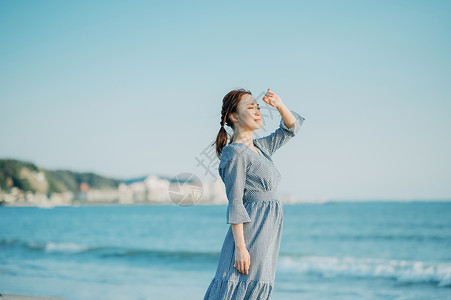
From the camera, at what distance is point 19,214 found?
33656 mm

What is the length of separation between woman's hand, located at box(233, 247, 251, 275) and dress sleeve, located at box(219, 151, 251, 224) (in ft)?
0.37

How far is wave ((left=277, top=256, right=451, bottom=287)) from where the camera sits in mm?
8932

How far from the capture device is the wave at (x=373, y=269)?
8.93m

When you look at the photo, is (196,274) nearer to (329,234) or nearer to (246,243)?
(246,243)

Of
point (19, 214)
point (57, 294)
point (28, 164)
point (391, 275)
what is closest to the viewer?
point (57, 294)

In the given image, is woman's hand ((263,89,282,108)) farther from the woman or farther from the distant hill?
the distant hill

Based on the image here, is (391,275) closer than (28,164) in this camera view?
Yes

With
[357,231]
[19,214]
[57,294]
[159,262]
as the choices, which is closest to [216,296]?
[57,294]

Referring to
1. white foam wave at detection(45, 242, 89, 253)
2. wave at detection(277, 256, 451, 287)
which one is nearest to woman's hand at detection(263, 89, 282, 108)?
wave at detection(277, 256, 451, 287)

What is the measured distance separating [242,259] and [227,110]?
2.02 feet

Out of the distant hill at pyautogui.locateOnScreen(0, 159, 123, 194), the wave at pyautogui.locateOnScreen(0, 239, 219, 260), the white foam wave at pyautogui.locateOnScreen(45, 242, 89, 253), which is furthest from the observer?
the distant hill at pyautogui.locateOnScreen(0, 159, 123, 194)

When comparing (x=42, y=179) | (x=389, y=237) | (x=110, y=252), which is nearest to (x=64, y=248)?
(x=110, y=252)

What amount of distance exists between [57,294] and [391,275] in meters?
6.18

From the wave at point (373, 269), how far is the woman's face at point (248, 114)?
293 inches
